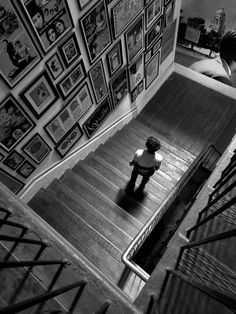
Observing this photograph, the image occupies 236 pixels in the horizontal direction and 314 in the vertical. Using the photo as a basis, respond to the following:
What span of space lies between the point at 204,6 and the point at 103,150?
26.7 feet

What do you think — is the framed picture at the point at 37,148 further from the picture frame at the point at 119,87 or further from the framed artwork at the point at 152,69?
the framed artwork at the point at 152,69

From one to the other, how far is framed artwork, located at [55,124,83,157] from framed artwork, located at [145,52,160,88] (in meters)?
2.59

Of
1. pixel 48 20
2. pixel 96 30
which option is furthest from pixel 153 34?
pixel 48 20

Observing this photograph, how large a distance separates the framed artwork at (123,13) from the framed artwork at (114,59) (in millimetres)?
250

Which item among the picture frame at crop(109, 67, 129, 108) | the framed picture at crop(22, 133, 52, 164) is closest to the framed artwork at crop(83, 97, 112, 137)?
the picture frame at crop(109, 67, 129, 108)

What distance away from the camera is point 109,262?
3.93m

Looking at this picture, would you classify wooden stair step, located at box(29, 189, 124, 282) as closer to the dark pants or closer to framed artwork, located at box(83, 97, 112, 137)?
the dark pants

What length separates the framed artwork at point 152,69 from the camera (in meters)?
6.22

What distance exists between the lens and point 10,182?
12.8 ft

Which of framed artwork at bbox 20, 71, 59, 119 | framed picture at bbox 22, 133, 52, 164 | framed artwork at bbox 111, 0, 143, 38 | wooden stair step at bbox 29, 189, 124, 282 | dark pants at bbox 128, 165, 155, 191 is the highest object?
framed artwork at bbox 111, 0, 143, 38

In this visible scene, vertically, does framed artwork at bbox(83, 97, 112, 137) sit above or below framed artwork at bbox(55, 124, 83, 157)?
above

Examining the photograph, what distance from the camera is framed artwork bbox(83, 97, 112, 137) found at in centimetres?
501

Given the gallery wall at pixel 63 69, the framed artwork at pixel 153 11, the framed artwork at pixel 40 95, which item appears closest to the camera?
the gallery wall at pixel 63 69

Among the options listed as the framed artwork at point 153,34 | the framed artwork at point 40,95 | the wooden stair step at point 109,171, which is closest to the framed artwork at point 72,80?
the framed artwork at point 40,95
